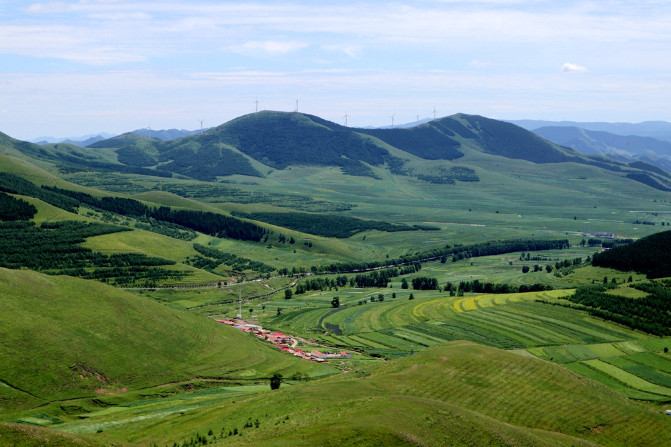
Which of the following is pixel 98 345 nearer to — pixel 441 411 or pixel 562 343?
pixel 441 411

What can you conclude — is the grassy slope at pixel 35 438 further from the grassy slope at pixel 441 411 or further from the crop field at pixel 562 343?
the crop field at pixel 562 343

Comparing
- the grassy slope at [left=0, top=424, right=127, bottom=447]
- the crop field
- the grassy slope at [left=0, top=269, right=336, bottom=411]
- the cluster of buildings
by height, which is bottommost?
the cluster of buildings

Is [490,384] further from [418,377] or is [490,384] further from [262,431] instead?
[262,431]

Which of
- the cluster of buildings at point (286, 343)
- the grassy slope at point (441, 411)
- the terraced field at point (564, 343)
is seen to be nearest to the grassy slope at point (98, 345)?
the cluster of buildings at point (286, 343)

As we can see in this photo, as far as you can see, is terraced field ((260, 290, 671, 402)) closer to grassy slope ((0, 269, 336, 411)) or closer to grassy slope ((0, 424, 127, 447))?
grassy slope ((0, 269, 336, 411))

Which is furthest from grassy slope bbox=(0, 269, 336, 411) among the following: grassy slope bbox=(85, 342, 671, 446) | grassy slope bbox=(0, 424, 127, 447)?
grassy slope bbox=(0, 424, 127, 447)

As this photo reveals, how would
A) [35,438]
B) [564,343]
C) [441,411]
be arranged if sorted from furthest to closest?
[564,343], [441,411], [35,438]

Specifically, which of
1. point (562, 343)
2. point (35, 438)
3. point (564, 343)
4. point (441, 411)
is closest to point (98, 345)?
point (35, 438)
